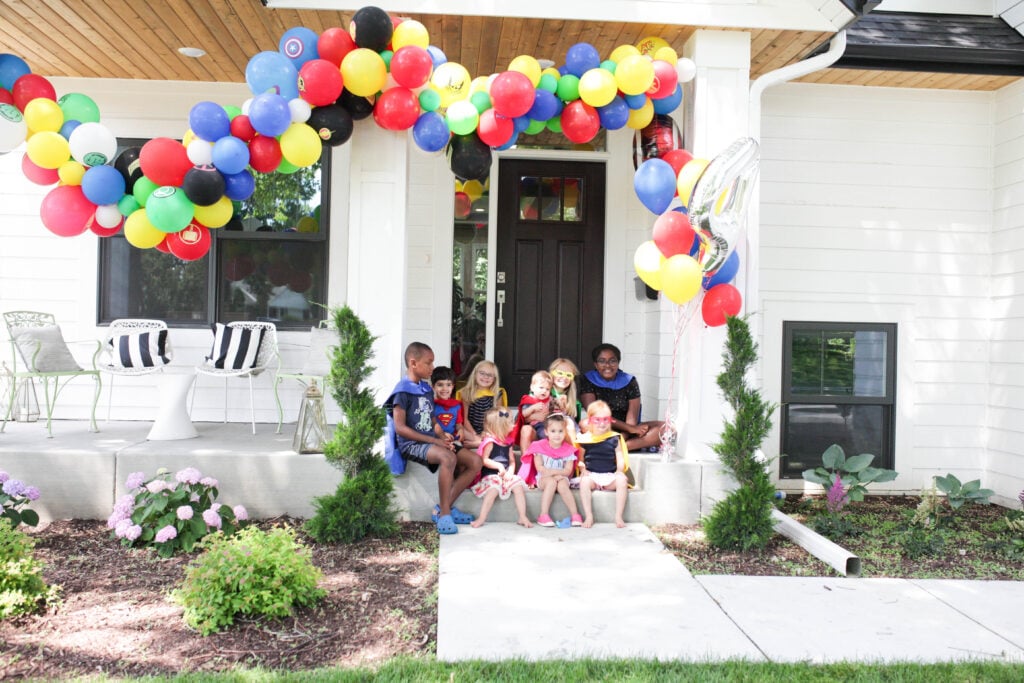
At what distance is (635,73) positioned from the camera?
496 centimetres

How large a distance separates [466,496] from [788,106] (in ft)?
13.5

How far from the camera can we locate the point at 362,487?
4.79 m

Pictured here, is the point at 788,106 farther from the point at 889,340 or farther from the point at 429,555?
the point at 429,555

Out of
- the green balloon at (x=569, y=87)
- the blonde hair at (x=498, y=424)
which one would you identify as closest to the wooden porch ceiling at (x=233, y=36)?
the green balloon at (x=569, y=87)

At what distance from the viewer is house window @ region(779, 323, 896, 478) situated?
264 inches

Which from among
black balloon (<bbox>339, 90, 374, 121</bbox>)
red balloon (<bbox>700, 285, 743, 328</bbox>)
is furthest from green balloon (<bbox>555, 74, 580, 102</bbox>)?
red balloon (<bbox>700, 285, 743, 328</bbox>)

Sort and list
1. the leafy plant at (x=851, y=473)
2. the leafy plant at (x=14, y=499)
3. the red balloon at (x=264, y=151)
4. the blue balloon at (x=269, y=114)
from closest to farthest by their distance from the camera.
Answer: the leafy plant at (x=14, y=499) → the blue balloon at (x=269, y=114) → the red balloon at (x=264, y=151) → the leafy plant at (x=851, y=473)

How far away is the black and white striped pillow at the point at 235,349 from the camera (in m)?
6.30

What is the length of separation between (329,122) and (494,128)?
0.99 metres

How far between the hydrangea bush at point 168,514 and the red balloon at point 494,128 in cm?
264

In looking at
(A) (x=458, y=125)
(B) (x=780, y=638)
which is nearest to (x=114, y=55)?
(A) (x=458, y=125)

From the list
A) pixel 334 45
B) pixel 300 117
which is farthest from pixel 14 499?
pixel 334 45

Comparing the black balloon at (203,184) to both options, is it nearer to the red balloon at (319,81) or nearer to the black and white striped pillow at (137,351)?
the red balloon at (319,81)

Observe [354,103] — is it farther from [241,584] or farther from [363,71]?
[241,584]
